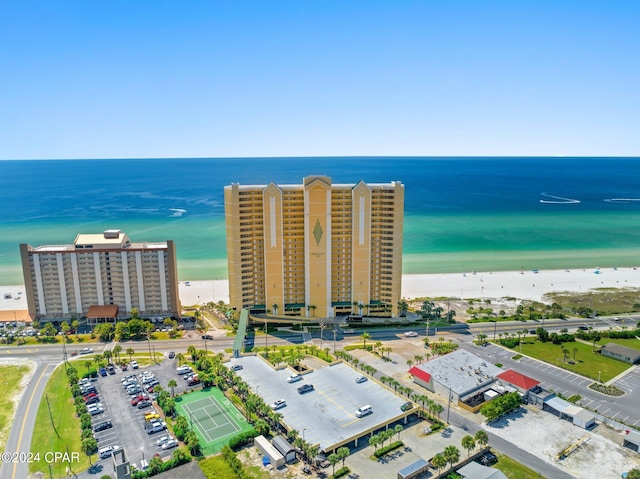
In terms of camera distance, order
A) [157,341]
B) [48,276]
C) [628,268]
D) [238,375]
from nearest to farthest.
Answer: [238,375] → [157,341] → [48,276] → [628,268]

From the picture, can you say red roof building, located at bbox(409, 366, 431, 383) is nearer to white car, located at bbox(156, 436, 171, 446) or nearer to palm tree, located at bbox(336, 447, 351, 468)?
palm tree, located at bbox(336, 447, 351, 468)

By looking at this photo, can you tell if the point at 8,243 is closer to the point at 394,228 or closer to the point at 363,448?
the point at 394,228

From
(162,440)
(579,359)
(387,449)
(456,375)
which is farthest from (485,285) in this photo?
(162,440)

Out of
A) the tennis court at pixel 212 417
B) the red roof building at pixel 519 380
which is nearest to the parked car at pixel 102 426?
the tennis court at pixel 212 417

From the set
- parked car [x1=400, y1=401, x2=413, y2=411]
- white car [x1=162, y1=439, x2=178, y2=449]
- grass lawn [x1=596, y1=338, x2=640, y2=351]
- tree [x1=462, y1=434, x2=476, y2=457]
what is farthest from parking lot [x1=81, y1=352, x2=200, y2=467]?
grass lawn [x1=596, y1=338, x2=640, y2=351]

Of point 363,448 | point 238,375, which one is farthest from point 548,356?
point 238,375

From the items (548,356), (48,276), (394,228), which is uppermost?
(394,228)

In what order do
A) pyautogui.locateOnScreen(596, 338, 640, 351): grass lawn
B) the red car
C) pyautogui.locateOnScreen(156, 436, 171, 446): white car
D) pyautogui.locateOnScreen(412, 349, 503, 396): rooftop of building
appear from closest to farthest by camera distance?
pyautogui.locateOnScreen(156, 436, 171, 446): white car
the red car
pyautogui.locateOnScreen(412, 349, 503, 396): rooftop of building
pyautogui.locateOnScreen(596, 338, 640, 351): grass lawn
